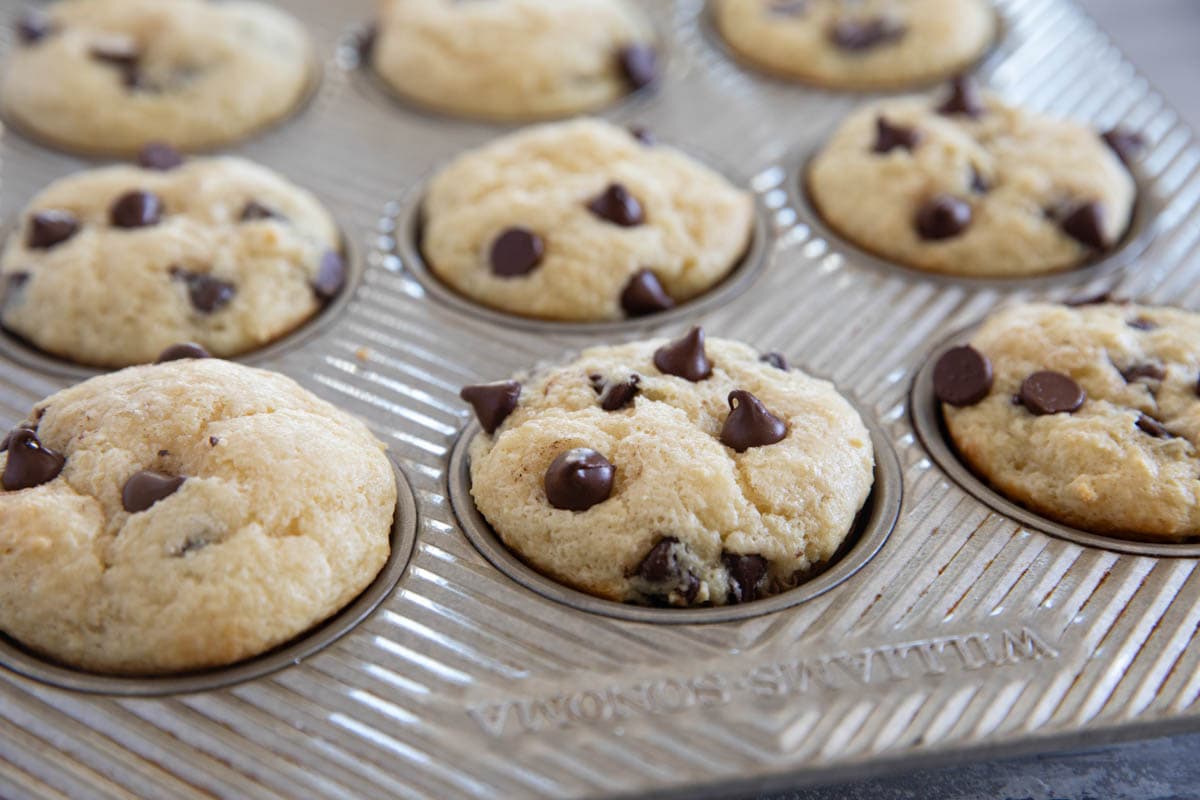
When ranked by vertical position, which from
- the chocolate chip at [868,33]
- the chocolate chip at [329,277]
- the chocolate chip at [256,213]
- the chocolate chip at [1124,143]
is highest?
the chocolate chip at [1124,143]

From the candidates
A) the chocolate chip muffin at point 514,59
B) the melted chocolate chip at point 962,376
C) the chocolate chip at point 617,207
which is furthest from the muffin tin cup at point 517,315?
the melted chocolate chip at point 962,376

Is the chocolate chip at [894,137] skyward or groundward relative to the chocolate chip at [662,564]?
skyward

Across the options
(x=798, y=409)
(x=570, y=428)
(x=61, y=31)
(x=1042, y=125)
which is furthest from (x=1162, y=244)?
(x=61, y=31)

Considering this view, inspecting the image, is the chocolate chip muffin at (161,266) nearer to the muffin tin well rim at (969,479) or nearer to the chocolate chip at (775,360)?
the chocolate chip at (775,360)

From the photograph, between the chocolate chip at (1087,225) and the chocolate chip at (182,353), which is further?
the chocolate chip at (1087,225)

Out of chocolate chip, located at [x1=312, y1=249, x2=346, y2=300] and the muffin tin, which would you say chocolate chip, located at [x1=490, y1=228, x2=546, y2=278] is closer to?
the muffin tin

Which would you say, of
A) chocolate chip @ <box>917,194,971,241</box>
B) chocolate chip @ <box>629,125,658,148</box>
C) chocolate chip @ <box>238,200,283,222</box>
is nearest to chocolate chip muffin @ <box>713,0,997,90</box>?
chocolate chip @ <box>629,125,658,148</box>

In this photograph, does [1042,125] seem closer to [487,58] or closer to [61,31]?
[487,58]
